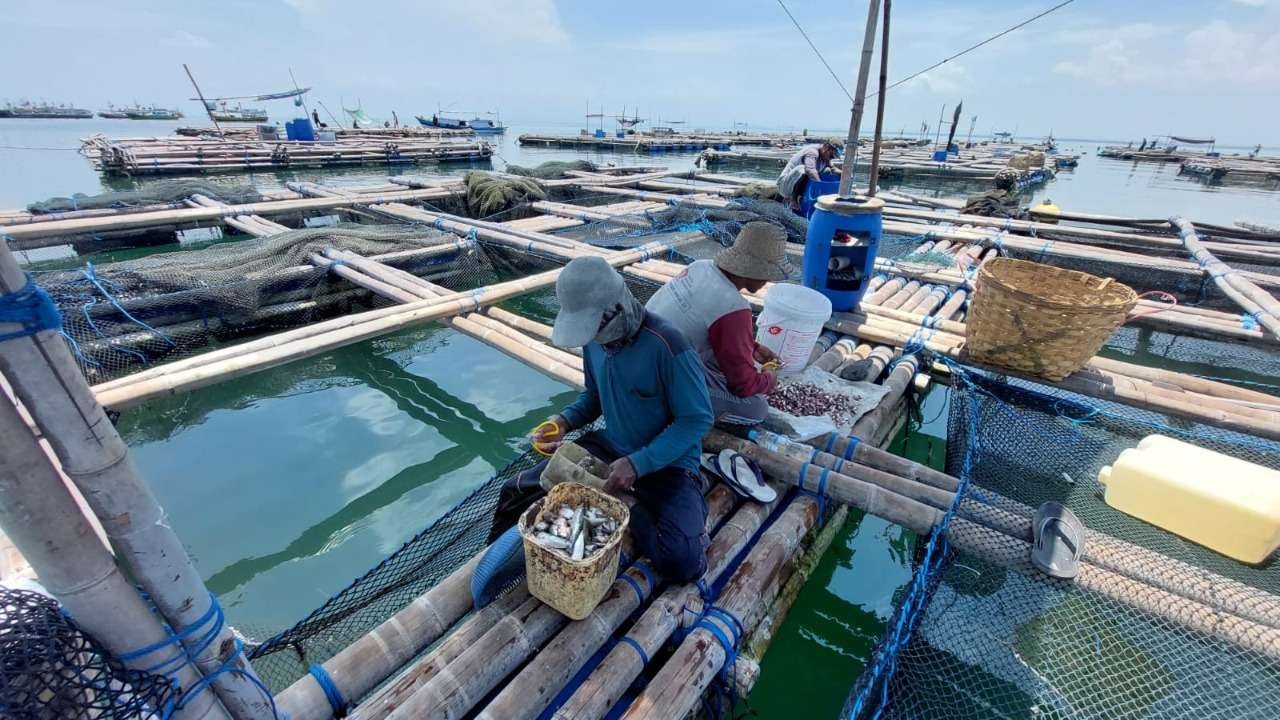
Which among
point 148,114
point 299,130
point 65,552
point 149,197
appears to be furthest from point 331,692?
point 148,114

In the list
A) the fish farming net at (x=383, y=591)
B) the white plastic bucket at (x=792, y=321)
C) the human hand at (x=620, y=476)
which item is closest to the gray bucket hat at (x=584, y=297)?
the human hand at (x=620, y=476)

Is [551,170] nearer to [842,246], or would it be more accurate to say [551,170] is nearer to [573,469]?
[842,246]

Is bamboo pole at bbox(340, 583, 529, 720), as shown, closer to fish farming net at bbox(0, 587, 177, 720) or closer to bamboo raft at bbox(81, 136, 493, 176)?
fish farming net at bbox(0, 587, 177, 720)

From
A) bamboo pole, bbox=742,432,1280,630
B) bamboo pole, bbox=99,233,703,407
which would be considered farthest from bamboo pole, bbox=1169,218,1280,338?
bamboo pole, bbox=99,233,703,407

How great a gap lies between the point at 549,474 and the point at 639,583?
726 millimetres

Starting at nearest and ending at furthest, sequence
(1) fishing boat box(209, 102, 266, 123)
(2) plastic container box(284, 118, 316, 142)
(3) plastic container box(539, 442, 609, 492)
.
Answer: (3) plastic container box(539, 442, 609, 492) → (2) plastic container box(284, 118, 316, 142) → (1) fishing boat box(209, 102, 266, 123)

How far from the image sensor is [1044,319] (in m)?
3.98

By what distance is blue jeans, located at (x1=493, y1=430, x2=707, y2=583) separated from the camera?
264 centimetres

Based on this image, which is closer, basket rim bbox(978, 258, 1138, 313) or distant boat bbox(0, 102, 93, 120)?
basket rim bbox(978, 258, 1138, 313)

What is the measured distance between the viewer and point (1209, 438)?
374 centimetres

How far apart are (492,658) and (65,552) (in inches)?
57.6

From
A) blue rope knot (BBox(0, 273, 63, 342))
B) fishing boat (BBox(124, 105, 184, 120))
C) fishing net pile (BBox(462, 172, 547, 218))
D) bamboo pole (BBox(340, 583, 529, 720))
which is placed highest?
fishing boat (BBox(124, 105, 184, 120))

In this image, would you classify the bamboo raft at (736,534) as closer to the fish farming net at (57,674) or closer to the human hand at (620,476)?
the human hand at (620,476)

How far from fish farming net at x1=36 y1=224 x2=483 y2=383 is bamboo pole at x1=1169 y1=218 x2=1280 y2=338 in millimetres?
10327
